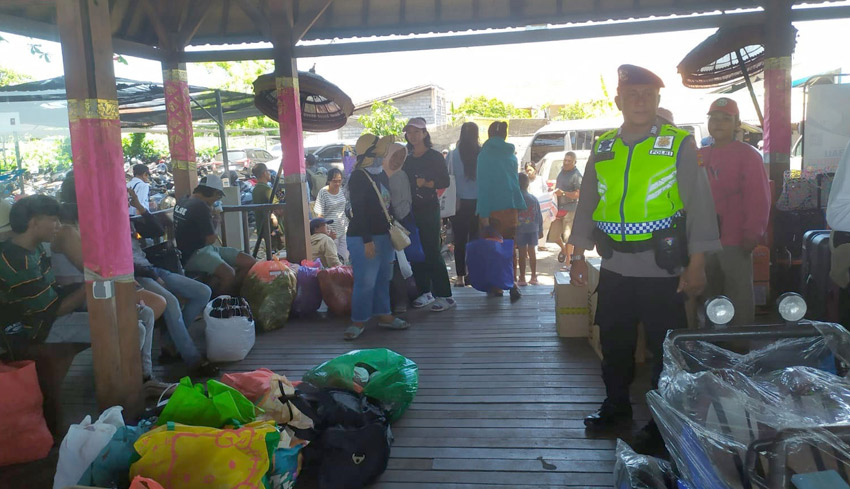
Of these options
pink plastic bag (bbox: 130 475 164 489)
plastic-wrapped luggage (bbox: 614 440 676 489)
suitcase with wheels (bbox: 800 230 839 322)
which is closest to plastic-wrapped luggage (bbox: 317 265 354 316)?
suitcase with wheels (bbox: 800 230 839 322)

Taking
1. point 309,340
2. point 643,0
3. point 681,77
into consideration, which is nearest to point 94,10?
point 309,340

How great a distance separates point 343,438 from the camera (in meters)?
3.10

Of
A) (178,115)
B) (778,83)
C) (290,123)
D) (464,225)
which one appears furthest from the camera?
(178,115)

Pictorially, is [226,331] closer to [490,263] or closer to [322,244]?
[490,263]

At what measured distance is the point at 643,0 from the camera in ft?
24.7

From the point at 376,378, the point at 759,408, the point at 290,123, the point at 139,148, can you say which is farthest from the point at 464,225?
the point at 139,148

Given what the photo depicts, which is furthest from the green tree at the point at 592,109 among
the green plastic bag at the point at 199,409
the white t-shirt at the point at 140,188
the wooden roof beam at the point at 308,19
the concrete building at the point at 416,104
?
the green plastic bag at the point at 199,409

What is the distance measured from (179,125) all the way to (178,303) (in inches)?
137

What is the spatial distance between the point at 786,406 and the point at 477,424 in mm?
2000

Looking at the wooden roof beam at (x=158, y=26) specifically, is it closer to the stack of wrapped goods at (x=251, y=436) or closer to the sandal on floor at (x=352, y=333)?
the sandal on floor at (x=352, y=333)

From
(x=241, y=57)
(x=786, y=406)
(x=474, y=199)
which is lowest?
(x=786, y=406)

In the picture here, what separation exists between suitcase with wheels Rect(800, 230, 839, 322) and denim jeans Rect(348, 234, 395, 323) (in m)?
3.07

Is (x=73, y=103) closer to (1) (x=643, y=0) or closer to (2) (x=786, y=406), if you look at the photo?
(2) (x=786, y=406)

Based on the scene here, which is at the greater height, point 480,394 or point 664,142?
point 664,142
